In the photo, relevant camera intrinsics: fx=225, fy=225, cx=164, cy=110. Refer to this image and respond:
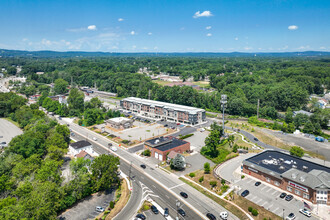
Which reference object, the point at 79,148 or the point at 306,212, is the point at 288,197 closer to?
the point at 306,212

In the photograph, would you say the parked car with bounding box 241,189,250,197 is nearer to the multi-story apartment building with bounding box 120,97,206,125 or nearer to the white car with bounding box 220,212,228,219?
the white car with bounding box 220,212,228,219

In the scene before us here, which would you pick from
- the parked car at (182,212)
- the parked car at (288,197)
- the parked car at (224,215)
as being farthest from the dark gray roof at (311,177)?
the parked car at (182,212)

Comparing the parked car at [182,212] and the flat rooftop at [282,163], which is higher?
the flat rooftop at [282,163]

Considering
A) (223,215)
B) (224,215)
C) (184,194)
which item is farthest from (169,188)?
(224,215)

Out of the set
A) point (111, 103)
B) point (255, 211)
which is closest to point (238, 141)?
point (255, 211)

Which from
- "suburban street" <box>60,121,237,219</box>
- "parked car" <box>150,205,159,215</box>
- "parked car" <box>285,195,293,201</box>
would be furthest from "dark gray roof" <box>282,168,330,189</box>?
"parked car" <box>150,205,159,215</box>

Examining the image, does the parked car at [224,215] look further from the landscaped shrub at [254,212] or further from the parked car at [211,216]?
the landscaped shrub at [254,212]
